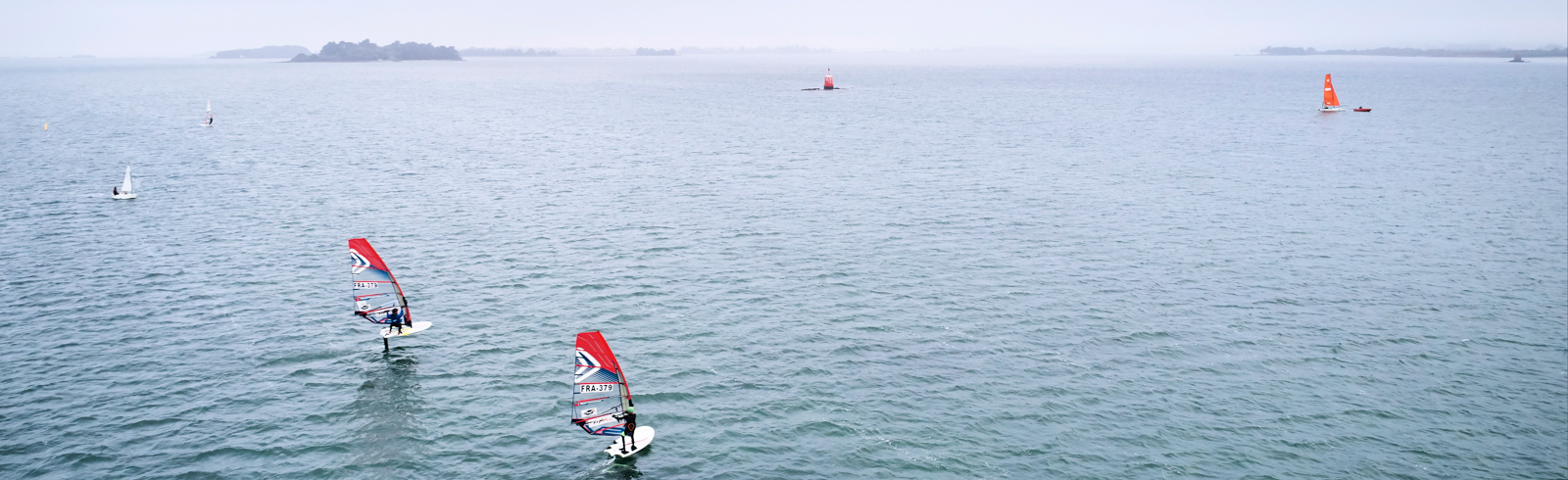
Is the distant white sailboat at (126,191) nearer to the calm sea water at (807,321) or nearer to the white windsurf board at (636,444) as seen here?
the calm sea water at (807,321)

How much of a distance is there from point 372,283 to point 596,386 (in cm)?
1936

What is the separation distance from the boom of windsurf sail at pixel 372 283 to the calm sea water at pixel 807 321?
84.4 inches

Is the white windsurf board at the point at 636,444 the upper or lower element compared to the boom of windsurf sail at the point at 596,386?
lower

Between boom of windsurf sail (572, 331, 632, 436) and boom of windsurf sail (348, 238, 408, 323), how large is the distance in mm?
16660

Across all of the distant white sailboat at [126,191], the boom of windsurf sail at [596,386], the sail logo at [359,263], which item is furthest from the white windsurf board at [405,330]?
the distant white sailboat at [126,191]

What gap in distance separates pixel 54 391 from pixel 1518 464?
215 ft

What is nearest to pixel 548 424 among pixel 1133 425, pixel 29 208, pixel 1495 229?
pixel 1133 425

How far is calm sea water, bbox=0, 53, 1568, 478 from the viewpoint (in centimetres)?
4072

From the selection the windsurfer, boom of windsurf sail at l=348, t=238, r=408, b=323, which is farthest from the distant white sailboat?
the windsurfer

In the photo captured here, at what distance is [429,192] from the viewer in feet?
325

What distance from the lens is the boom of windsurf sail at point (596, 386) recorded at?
39.6m

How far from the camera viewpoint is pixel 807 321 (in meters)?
56.8

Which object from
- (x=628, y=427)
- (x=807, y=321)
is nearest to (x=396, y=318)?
(x=628, y=427)

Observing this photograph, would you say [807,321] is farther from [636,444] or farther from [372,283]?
[372,283]
